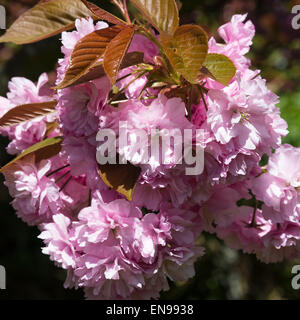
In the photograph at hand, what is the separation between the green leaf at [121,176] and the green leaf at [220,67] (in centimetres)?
26

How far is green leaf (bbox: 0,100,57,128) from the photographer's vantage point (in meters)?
1.25

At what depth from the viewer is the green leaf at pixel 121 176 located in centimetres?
108

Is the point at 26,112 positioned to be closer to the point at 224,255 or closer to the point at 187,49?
the point at 187,49

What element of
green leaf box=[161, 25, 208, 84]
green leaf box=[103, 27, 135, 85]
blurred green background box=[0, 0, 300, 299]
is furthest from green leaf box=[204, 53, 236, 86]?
blurred green background box=[0, 0, 300, 299]

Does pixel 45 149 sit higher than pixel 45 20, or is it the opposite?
pixel 45 20

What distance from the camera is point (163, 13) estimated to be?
3.55 feet

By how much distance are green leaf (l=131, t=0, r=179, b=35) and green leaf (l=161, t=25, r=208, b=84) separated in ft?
0.11

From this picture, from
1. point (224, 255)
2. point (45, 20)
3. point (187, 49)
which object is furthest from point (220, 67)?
point (224, 255)

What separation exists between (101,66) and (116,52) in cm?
8

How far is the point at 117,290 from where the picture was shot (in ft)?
3.96

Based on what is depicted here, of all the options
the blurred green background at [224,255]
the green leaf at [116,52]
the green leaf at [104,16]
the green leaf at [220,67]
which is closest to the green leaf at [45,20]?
the green leaf at [104,16]

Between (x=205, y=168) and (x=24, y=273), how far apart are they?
225 cm

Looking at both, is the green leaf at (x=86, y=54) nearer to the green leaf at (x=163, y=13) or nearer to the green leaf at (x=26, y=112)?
the green leaf at (x=163, y=13)
